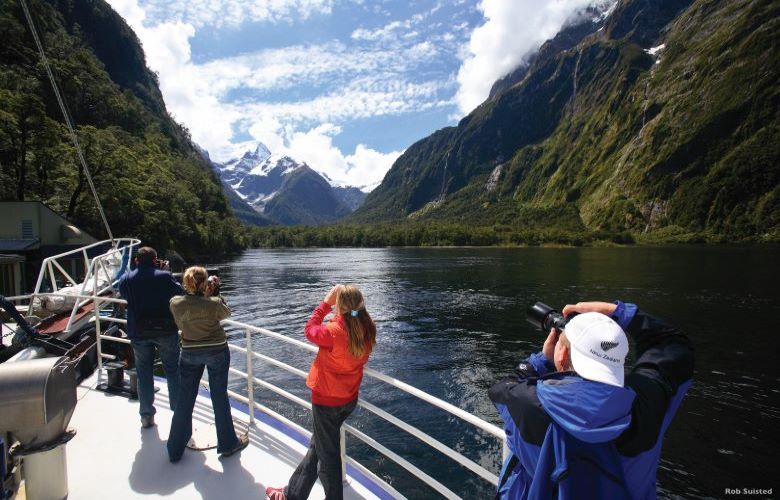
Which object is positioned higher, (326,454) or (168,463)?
(326,454)

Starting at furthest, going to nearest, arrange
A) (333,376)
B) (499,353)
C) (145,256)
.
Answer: (499,353)
(145,256)
(333,376)

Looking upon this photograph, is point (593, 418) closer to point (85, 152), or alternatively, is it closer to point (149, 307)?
point (149, 307)

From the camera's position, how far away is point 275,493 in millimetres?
3910

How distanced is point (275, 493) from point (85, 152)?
43.9m

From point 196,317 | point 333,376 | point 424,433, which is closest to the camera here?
point 333,376

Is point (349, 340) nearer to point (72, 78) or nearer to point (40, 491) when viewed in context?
point (40, 491)

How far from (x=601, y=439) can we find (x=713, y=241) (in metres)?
160

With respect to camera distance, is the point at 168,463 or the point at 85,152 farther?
the point at 85,152

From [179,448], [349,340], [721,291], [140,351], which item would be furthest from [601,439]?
[721,291]

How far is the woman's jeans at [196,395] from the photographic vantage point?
453 cm

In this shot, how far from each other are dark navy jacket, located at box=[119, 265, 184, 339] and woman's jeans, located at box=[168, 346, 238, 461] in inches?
33.8

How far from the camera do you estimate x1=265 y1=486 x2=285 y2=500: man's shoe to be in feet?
12.8

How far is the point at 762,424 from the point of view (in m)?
13.2

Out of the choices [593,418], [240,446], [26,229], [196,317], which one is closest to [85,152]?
[26,229]
